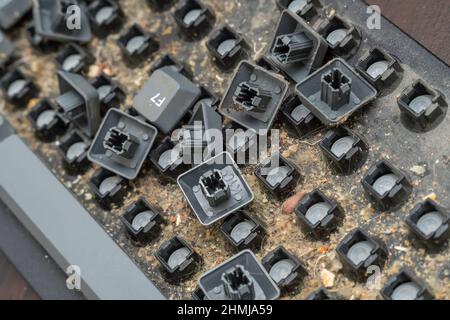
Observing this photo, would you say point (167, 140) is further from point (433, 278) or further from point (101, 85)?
point (433, 278)

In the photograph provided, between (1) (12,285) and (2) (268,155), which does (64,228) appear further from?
(2) (268,155)

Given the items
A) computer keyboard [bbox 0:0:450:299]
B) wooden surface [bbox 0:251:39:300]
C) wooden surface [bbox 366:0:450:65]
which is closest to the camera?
computer keyboard [bbox 0:0:450:299]

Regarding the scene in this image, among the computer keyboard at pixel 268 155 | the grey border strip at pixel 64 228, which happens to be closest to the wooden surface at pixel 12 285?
the grey border strip at pixel 64 228

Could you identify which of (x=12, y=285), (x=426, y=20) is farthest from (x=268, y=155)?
(x=12, y=285)

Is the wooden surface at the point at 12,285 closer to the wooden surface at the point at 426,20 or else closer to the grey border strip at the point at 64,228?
the grey border strip at the point at 64,228

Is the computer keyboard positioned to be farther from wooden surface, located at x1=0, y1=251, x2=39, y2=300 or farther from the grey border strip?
wooden surface, located at x1=0, y1=251, x2=39, y2=300

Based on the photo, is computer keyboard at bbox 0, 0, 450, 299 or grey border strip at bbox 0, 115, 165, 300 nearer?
computer keyboard at bbox 0, 0, 450, 299

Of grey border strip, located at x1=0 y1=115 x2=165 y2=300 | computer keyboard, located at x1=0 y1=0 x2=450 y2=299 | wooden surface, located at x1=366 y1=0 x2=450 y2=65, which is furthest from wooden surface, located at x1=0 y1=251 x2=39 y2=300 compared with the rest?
wooden surface, located at x1=366 y1=0 x2=450 y2=65
